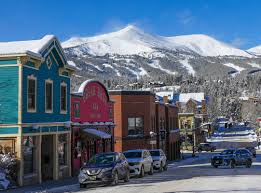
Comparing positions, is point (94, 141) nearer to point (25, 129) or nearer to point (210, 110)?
point (25, 129)

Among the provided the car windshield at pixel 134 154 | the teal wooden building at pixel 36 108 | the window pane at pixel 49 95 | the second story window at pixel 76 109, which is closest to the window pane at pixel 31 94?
the teal wooden building at pixel 36 108

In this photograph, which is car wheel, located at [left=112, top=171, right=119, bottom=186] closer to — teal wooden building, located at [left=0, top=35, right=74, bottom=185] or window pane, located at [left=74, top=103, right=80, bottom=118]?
teal wooden building, located at [left=0, top=35, right=74, bottom=185]

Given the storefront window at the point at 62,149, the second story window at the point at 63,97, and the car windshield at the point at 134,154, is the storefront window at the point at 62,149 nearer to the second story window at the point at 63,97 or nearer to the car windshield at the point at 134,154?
the second story window at the point at 63,97

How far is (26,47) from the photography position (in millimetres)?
28375

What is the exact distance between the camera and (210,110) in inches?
7018

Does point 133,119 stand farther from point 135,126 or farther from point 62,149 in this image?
point 62,149

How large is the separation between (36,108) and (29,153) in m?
2.41

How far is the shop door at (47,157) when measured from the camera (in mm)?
30000

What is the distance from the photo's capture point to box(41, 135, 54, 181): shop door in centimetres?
3000

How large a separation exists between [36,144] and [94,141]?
10702 millimetres

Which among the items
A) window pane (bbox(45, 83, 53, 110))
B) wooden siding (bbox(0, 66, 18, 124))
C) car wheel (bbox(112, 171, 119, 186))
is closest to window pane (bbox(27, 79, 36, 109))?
wooden siding (bbox(0, 66, 18, 124))

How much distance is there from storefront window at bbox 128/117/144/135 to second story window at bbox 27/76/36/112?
2255 centimetres

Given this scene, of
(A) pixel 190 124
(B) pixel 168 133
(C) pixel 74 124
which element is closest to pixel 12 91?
(C) pixel 74 124

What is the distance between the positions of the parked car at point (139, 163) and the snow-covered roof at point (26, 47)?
8370mm
